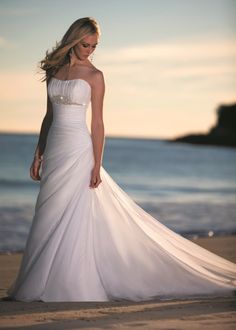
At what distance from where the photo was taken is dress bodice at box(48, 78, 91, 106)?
5.44 metres

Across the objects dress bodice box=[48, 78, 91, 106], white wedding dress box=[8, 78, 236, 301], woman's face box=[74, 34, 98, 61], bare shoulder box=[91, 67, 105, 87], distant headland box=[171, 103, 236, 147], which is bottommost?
distant headland box=[171, 103, 236, 147]

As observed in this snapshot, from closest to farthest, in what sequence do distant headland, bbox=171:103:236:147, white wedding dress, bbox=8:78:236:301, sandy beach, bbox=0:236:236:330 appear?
sandy beach, bbox=0:236:236:330 < white wedding dress, bbox=8:78:236:301 < distant headland, bbox=171:103:236:147

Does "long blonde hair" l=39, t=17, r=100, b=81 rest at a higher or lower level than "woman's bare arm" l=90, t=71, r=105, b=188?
higher

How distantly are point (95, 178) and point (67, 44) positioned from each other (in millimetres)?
923

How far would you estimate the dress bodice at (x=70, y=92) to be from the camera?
17.8 ft

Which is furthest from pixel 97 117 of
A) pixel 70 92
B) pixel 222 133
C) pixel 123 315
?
pixel 222 133

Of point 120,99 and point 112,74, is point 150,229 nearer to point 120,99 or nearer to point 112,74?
point 112,74

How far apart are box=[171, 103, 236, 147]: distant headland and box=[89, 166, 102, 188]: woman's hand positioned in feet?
199

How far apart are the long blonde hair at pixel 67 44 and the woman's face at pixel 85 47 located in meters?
0.03

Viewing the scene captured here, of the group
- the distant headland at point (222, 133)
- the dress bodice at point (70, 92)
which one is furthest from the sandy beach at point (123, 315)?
the distant headland at point (222, 133)

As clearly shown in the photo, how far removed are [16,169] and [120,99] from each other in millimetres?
6974

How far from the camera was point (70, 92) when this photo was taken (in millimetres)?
5441

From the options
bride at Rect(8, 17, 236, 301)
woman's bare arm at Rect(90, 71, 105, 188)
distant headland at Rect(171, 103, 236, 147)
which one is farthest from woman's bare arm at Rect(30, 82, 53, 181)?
distant headland at Rect(171, 103, 236, 147)

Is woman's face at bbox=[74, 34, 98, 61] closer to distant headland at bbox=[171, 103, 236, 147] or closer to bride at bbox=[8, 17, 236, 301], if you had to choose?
bride at bbox=[8, 17, 236, 301]
